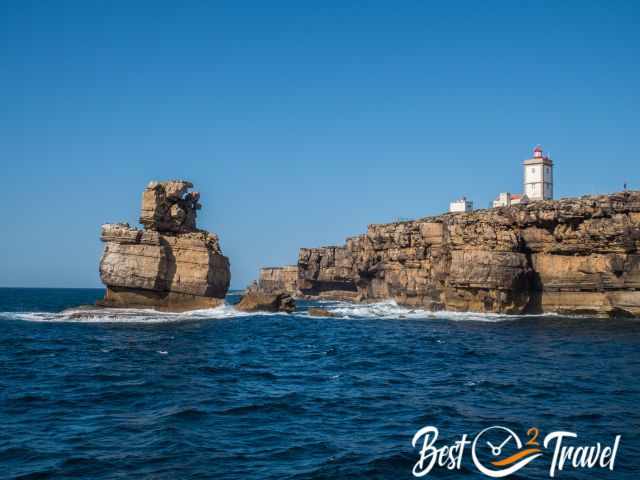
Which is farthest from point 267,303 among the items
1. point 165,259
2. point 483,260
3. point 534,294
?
point 534,294

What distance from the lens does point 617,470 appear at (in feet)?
45.5

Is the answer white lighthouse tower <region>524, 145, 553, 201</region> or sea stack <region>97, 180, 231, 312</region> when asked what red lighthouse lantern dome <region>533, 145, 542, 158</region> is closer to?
white lighthouse tower <region>524, 145, 553, 201</region>

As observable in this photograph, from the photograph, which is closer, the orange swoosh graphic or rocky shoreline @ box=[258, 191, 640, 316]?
the orange swoosh graphic

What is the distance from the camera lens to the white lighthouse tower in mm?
93375

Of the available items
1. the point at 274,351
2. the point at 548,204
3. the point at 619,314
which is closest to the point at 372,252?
the point at 548,204

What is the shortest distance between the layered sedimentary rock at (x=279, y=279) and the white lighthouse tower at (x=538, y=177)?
62.5 meters

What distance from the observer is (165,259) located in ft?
172

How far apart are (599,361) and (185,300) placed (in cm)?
3657

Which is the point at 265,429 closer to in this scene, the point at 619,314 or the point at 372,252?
the point at 619,314

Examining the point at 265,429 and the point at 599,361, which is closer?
the point at 265,429

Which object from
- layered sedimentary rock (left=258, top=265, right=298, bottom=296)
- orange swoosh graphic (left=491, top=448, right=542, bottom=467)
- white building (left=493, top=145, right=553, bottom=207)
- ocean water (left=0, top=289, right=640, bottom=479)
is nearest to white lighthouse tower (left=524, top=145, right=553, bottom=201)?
white building (left=493, top=145, right=553, bottom=207)

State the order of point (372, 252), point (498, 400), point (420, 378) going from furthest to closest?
1. point (372, 252)
2. point (420, 378)
3. point (498, 400)

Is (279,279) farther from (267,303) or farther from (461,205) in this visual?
(267,303)

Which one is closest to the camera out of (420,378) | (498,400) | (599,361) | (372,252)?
(498,400)
